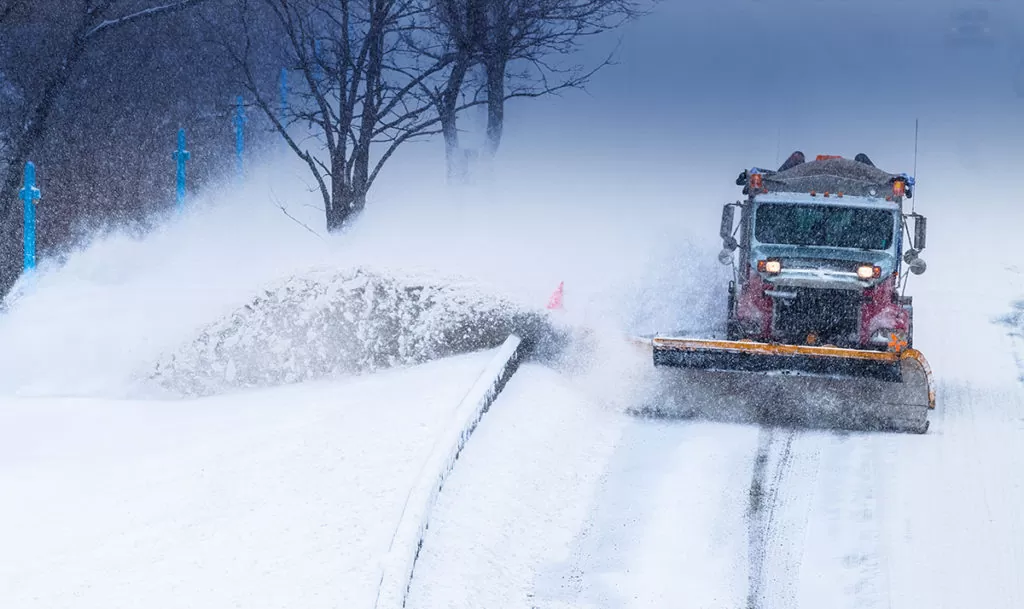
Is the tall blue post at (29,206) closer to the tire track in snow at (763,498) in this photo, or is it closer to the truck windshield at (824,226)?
the truck windshield at (824,226)

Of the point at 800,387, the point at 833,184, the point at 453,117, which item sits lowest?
the point at 800,387

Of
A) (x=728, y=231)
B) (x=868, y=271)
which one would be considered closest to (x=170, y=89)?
(x=728, y=231)

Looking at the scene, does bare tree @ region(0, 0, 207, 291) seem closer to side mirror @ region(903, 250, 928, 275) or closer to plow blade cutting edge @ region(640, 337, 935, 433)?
plow blade cutting edge @ region(640, 337, 935, 433)

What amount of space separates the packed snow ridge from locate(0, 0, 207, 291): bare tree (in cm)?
485

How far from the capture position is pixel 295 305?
10.9m

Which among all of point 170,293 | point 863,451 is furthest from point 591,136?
point 863,451

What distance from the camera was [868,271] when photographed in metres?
11.3

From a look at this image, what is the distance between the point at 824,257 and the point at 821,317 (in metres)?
0.72

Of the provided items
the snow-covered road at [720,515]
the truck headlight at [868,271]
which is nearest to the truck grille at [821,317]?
the truck headlight at [868,271]

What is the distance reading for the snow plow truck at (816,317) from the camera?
33.4 ft

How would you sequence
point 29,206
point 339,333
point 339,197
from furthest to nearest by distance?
point 339,197 → point 29,206 → point 339,333

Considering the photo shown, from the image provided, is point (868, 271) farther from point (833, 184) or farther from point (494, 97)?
point (494, 97)

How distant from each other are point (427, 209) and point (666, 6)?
1280 inches

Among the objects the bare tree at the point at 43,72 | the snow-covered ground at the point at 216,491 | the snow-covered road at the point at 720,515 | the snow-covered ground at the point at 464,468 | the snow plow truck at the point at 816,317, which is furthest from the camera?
the bare tree at the point at 43,72
